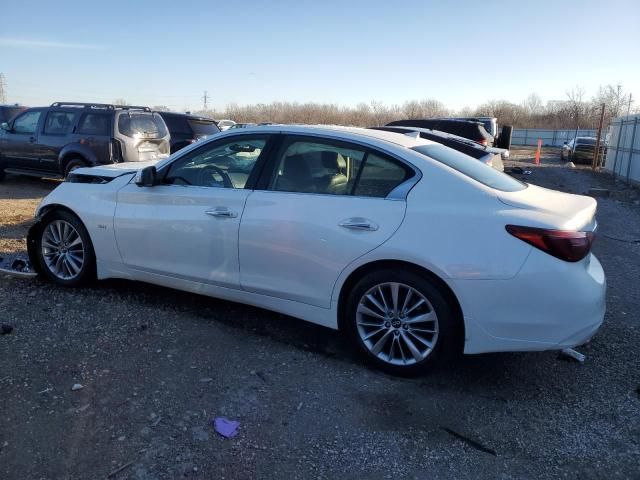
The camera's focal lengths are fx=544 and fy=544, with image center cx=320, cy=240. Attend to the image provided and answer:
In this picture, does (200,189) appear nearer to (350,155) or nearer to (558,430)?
(350,155)

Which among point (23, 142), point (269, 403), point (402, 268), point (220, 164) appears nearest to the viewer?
point (269, 403)

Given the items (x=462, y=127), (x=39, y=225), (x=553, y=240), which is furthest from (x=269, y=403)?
(x=462, y=127)

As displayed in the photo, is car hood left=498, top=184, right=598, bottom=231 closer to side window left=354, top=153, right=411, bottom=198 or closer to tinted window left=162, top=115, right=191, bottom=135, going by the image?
side window left=354, top=153, right=411, bottom=198

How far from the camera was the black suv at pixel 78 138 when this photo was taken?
36.1ft

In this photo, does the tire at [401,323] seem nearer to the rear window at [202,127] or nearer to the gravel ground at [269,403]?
the gravel ground at [269,403]

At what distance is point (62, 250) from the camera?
16.6 feet

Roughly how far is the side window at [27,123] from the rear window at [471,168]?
1097 cm

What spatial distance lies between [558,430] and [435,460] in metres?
0.85

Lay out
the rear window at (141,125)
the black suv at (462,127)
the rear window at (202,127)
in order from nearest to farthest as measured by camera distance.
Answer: the rear window at (141,125), the black suv at (462,127), the rear window at (202,127)

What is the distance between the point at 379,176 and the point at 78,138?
30.9 feet

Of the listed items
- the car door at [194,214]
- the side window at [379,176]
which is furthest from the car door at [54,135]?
the side window at [379,176]

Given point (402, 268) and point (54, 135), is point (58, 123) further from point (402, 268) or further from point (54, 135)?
point (402, 268)

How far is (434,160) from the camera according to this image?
148 inches

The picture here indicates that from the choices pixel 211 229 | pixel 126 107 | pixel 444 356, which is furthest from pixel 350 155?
pixel 126 107
